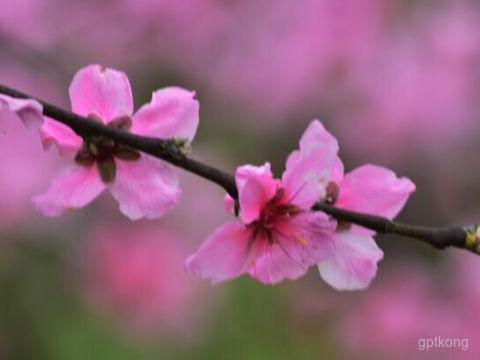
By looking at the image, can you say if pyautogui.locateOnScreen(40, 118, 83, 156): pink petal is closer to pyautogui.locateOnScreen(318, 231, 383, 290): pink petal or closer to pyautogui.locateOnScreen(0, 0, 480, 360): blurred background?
pyautogui.locateOnScreen(318, 231, 383, 290): pink petal

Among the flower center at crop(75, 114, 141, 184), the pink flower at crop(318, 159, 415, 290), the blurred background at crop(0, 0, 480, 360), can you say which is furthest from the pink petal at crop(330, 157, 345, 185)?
the blurred background at crop(0, 0, 480, 360)

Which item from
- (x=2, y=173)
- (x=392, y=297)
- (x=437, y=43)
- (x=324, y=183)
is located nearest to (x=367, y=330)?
(x=392, y=297)

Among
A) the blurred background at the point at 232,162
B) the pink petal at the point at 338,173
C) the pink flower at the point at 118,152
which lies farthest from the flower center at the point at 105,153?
the blurred background at the point at 232,162

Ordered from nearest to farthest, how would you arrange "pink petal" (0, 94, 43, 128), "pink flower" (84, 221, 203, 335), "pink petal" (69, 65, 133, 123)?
"pink petal" (0, 94, 43, 128), "pink petal" (69, 65, 133, 123), "pink flower" (84, 221, 203, 335)

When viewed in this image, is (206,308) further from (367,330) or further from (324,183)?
(324,183)

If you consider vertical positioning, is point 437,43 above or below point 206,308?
above

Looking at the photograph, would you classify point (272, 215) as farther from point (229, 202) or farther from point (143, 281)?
point (143, 281)

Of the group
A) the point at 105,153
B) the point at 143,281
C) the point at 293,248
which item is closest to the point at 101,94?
the point at 105,153
